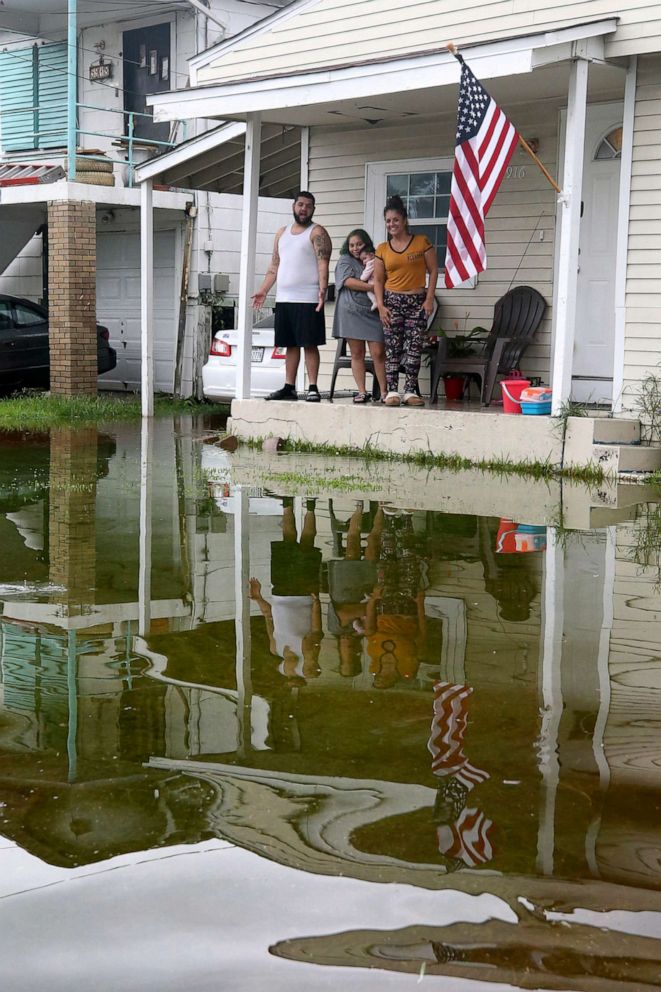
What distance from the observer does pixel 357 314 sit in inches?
461

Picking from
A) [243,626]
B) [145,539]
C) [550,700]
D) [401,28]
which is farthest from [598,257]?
[550,700]

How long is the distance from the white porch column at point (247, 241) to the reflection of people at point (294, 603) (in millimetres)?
5161

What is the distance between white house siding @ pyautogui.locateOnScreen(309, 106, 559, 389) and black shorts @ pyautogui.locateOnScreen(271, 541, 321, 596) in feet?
19.4

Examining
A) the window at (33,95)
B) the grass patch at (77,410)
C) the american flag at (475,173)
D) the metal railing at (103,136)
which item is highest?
the window at (33,95)

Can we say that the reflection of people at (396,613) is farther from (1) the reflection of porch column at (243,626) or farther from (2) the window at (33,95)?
(2) the window at (33,95)

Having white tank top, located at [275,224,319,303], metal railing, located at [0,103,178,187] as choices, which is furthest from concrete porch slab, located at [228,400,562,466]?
metal railing, located at [0,103,178,187]

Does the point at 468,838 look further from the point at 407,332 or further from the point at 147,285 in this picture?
the point at 147,285

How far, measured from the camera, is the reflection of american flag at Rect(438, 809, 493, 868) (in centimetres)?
293

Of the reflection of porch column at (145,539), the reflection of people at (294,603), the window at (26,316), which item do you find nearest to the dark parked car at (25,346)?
the window at (26,316)

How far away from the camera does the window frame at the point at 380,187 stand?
13141 mm

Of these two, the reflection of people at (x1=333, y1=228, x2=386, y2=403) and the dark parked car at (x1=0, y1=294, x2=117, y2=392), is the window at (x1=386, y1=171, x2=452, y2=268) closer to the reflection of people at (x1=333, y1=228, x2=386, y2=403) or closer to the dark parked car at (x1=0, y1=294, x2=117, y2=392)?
the reflection of people at (x1=333, y1=228, x2=386, y2=403)

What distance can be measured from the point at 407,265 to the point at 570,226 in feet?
5.98

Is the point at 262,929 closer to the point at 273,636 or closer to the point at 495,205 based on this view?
the point at 273,636

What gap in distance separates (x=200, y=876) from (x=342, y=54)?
1088 cm
